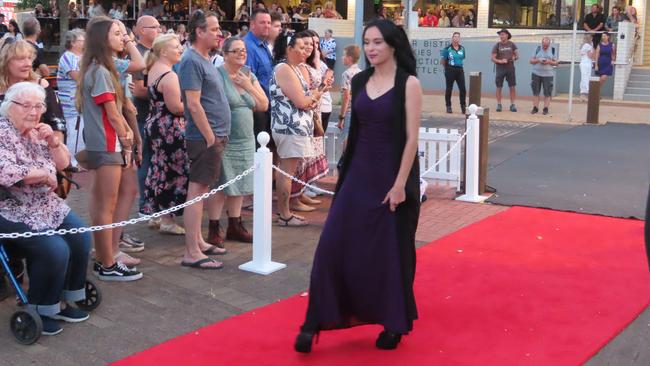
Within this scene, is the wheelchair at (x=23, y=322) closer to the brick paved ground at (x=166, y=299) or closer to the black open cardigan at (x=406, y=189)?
the brick paved ground at (x=166, y=299)

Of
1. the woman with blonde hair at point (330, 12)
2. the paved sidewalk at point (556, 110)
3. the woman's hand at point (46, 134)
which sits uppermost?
the woman with blonde hair at point (330, 12)

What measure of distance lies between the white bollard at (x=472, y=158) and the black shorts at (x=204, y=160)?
11.9 ft

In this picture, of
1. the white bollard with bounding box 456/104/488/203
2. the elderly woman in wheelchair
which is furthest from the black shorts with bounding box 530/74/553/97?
the elderly woman in wheelchair

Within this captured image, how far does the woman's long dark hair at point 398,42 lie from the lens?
4.80 metres

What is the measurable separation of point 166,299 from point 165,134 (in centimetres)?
179

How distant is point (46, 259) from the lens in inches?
193

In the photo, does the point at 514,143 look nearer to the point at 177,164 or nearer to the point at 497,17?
the point at 177,164

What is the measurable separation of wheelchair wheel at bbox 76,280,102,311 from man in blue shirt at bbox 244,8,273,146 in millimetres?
3470

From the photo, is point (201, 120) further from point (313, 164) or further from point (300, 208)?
point (300, 208)

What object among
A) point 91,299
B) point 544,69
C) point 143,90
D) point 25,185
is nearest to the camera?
point 25,185

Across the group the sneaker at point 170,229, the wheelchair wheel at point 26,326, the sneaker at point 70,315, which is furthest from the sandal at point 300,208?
the wheelchair wheel at point 26,326

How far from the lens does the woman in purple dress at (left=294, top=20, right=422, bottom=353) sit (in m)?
4.80

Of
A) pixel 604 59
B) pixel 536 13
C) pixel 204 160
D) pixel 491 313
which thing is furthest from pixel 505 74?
pixel 491 313

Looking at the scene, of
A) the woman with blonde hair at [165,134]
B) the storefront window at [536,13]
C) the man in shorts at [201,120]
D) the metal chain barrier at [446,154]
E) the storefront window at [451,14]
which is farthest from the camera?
the storefront window at [451,14]
